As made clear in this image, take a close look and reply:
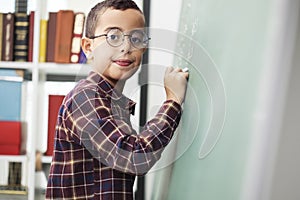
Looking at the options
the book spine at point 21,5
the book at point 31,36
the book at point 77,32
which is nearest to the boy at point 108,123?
the book at point 77,32

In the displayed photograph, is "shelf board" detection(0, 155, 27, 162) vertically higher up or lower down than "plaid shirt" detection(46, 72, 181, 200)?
lower down

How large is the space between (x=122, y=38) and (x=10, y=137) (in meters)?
1.34

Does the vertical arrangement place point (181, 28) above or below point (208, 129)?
above

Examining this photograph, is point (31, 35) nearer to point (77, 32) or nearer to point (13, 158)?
point (77, 32)

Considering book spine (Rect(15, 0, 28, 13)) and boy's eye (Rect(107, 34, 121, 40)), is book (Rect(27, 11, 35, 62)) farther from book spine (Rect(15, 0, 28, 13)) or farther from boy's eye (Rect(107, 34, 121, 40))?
boy's eye (Rect(107, 34, 121, 40))

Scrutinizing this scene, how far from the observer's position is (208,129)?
3.01ft

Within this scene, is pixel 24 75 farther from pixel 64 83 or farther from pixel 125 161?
pixel 125 161

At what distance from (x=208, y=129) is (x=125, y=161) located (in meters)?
0.18

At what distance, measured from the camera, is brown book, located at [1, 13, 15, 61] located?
2.19m

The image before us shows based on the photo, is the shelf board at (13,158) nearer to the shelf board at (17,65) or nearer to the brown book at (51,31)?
the shelf board at (17,65)

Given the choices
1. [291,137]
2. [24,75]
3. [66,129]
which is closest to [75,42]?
[24,75]

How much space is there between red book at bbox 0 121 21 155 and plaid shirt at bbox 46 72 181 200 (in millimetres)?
1160

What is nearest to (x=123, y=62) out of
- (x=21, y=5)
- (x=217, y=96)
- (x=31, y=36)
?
(x=217, y=96)

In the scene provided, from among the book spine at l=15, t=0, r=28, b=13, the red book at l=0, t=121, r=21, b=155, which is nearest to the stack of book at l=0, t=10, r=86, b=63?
the book spine at l=15, t=0, r=28, b=13
